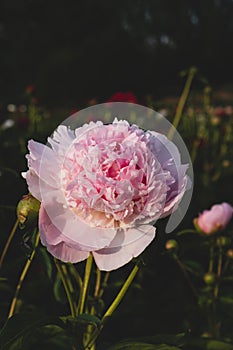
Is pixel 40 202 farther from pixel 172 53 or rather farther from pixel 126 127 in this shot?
pixel 172 53

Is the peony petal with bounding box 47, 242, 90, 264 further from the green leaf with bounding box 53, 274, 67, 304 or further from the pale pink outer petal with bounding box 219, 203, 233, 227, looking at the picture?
the pale pink outer petal with bounding box 219, 203, 233, 227

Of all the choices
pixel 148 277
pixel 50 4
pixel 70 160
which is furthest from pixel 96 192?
pixel 50 4

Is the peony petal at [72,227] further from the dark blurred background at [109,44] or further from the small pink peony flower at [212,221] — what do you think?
the dark blurred background at [109,44]

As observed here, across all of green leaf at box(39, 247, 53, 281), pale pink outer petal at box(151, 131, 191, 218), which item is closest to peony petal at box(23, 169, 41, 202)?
pale pink outer petal at box(151, 131, 191, 218)

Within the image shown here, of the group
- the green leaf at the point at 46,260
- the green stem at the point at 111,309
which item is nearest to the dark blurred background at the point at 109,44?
the green leaf at the point at 46,260

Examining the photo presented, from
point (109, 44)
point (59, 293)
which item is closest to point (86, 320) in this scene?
point (59, 293)

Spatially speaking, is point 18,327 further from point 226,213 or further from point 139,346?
point 226,213
